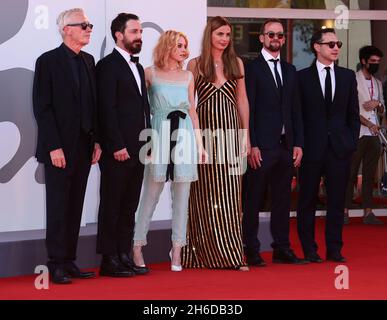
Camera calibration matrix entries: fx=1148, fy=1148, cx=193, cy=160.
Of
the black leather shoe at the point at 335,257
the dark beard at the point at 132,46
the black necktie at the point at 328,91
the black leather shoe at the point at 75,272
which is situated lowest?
the black leather shoe at the point at 335,257

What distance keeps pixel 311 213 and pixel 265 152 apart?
2.34ft

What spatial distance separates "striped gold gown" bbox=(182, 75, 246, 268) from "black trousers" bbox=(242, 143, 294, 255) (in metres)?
0.17

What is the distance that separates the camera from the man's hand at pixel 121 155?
7547mm

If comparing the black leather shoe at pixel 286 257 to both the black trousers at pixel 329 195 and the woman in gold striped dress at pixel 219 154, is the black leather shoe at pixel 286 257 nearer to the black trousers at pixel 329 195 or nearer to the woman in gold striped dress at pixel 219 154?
the black trousers at pixel 329 195

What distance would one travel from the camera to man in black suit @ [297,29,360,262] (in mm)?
8602

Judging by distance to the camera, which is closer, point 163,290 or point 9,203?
point 163,290

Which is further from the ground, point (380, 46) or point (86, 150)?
point (380, 46)

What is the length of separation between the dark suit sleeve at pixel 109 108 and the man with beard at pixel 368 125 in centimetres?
453

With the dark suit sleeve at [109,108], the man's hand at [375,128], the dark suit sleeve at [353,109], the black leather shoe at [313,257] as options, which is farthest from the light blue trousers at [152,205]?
the man's hand at [375,128]

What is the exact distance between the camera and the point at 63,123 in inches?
290

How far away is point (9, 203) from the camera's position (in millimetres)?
8578

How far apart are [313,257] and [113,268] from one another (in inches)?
67.6

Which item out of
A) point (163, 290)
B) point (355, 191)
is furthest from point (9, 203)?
point (355, 191)
